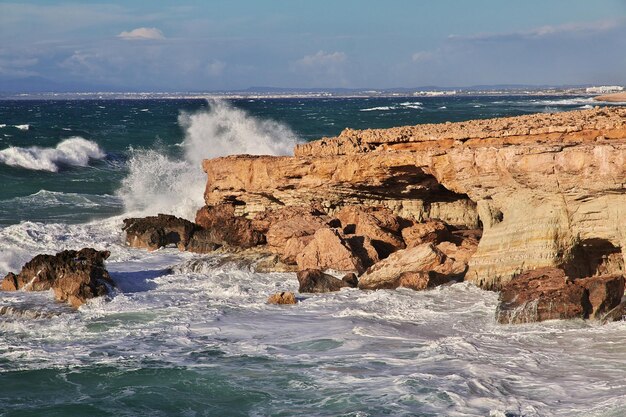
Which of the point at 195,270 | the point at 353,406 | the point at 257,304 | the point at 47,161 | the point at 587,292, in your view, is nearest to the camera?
the point at 353,406

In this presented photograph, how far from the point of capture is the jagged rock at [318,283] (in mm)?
14828

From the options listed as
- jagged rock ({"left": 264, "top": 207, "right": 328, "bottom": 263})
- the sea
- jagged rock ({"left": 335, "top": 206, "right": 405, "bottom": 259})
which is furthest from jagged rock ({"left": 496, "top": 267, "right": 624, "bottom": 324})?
jagged rock ({"left": 264, "top": 207, "right": 328, "bottom": 263})

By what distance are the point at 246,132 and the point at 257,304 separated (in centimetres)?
2011

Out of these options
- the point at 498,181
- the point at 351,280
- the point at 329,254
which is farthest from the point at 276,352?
the point at 498,181

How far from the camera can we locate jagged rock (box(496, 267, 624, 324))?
12516 millimetres

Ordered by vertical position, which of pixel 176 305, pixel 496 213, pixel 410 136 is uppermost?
pixel 410 136

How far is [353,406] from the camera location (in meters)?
9.70

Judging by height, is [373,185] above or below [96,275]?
above

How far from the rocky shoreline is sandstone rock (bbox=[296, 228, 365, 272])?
0.07 feet

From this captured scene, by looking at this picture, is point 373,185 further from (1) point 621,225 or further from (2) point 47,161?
(2) point 47,161

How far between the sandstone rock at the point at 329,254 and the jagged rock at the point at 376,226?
730 mm

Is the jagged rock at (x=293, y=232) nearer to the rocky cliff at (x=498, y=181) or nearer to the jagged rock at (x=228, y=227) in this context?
the jagged rock at (x=228, y=227)

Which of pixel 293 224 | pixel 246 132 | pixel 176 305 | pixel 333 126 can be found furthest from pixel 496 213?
pixel 333 126

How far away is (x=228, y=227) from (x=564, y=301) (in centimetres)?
791
